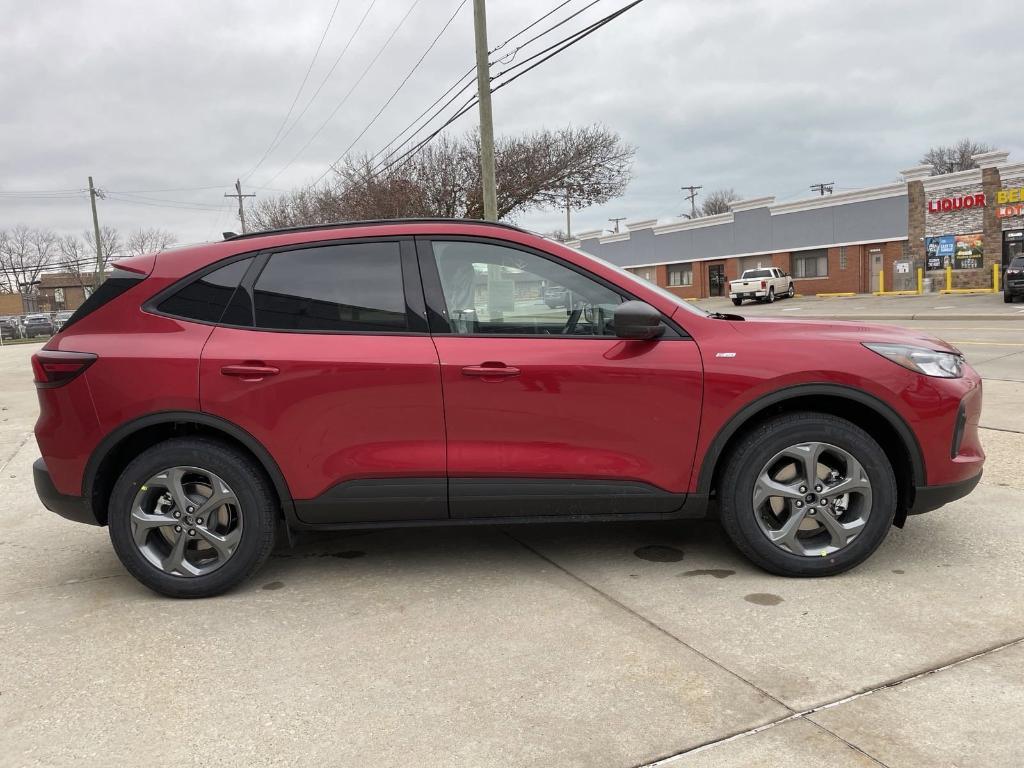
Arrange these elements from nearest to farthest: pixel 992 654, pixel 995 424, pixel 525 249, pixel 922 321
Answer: pixel 992 654
pixel 525 249
pixel 995 424
pixel 922 321

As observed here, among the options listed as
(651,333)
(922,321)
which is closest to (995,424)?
(651,333)

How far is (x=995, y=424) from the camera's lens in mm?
6898

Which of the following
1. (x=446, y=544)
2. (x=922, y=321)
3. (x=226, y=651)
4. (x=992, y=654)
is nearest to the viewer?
(x=992, y=654)

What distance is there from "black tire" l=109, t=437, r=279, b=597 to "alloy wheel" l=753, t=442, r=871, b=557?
2.28 m

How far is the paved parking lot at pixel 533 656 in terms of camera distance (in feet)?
7.73

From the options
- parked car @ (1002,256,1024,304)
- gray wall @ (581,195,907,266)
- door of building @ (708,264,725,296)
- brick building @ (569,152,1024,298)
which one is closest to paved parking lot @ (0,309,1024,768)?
parked car @ (1002,256,1024,304)

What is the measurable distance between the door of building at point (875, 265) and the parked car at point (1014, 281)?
1120 cm

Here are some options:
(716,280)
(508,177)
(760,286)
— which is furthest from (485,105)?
(716,280)

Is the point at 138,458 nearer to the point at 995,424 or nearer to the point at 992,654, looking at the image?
the point at 992,654

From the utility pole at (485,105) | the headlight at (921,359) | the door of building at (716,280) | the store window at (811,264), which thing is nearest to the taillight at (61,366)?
the headlight at (921,359)

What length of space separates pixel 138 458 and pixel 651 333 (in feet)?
7.89

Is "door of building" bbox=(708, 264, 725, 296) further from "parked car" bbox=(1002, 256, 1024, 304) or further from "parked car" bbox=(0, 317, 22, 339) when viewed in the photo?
"parked car" bbox=(0, 317, 22, 339)

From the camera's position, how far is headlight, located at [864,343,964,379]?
11.4ft

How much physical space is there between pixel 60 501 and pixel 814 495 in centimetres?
352
